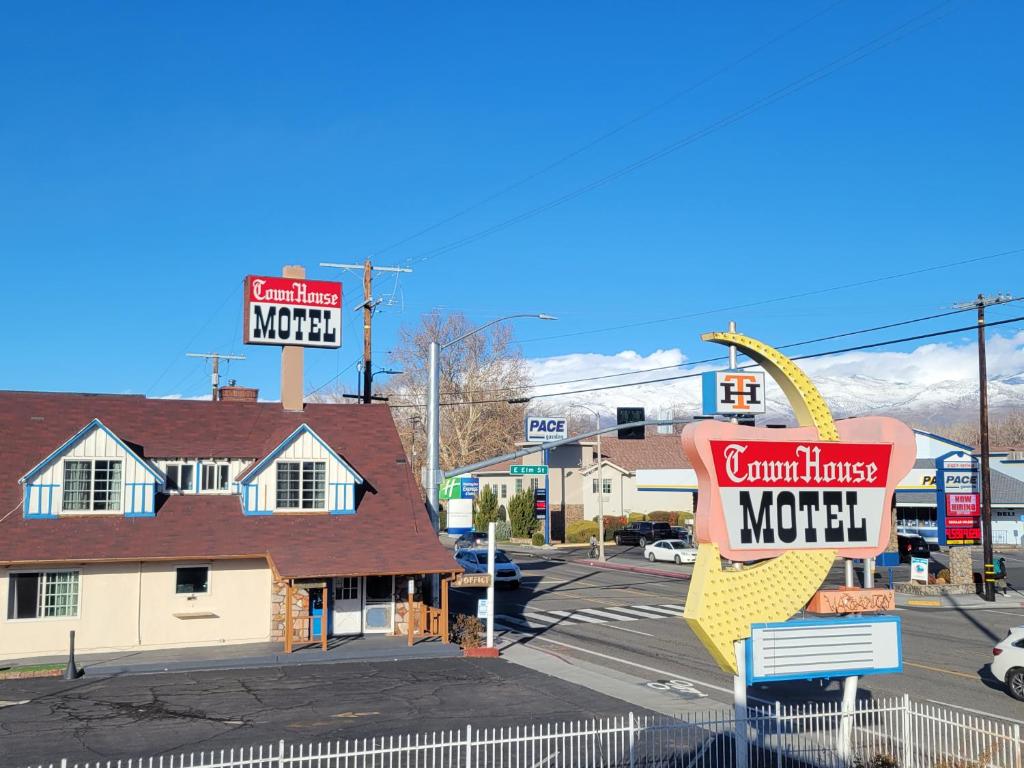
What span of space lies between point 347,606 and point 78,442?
891cm

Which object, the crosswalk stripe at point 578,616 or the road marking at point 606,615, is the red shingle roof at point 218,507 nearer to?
the crosswalk stripe at point 578,616

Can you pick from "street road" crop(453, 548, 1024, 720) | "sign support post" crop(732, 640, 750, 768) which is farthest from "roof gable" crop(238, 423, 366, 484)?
"sign support post" crop(732, 640, 750, 768)

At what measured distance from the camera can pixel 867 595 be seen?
1598 centimetres

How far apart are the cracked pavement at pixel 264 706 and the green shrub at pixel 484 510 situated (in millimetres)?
55324

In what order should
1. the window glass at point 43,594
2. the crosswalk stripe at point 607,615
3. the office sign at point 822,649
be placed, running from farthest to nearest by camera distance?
the crosswalk stripe at point 607,615 < the window glass at point 43,594 < the office sign at point 822,649

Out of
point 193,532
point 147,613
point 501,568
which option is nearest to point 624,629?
point 501,568

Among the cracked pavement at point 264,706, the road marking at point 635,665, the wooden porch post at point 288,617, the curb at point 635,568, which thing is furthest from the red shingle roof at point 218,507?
the curb at point 635,568

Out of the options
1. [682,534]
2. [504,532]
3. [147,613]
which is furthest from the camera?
[504,532]

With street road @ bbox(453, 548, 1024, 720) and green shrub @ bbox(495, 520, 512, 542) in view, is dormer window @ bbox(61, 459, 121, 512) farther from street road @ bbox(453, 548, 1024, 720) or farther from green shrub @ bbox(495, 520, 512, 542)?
green shrub @ bbox(495, 520, 512, 542)

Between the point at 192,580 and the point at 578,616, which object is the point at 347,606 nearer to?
the point at 192,580

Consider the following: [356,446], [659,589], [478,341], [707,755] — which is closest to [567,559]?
[659,589]

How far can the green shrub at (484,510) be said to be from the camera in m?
81.3

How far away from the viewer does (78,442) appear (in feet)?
91.4

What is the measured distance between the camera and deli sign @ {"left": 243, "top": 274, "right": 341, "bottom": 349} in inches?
1321
